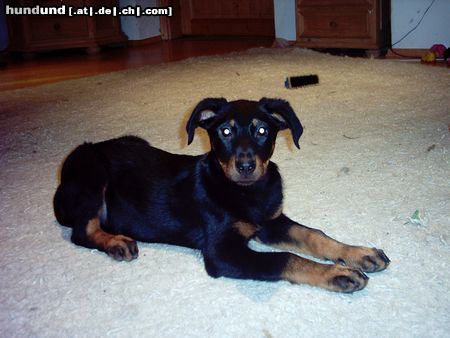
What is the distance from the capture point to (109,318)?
4.96 ft

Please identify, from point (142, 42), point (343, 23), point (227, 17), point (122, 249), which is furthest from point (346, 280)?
point (227, 17)

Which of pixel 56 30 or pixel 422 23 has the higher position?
pixel 56 30

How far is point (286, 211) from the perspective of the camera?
2105 mm

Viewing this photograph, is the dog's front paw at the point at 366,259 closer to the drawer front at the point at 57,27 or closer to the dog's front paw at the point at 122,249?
the dog's front paw at the point at 122,249

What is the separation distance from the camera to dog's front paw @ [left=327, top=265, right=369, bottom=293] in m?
1.52

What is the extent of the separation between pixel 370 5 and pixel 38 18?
4148mm

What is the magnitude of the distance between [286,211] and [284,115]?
0.44 m

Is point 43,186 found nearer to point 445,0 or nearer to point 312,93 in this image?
point 312,93

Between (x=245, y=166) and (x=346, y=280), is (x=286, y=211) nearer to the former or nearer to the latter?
(x=245, y=166)

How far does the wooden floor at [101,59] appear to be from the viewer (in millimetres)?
5515

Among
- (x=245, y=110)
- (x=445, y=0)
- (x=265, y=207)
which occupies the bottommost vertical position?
(x=265, y=207)

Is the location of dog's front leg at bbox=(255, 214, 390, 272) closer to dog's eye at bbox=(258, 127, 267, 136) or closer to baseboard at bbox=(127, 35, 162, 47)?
dog's eye at bbox=(258, 127, 267, 136)

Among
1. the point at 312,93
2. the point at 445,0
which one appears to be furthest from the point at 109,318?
the point at 445,0

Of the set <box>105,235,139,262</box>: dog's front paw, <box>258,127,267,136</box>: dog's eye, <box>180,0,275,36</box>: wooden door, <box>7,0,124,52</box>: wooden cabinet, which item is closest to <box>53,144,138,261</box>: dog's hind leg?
<box>105,235,139,262</box>: dog's front paw
